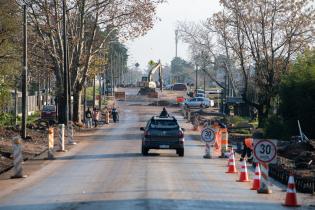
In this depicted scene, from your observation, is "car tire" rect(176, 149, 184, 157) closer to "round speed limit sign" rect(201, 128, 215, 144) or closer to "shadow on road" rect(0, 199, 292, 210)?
"round speed limit sign" rect(201, 128, 215, 144)

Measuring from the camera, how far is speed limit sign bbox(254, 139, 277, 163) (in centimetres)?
1895

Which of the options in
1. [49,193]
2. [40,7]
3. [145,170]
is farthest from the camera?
[40,7]

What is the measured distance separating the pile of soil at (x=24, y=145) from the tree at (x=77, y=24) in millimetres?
10244

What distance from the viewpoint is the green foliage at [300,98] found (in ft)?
145

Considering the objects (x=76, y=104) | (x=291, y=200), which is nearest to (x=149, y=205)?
(x=291, y=200)

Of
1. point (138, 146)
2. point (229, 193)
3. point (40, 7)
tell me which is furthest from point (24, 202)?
point (40, 7)

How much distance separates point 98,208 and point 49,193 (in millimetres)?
3623

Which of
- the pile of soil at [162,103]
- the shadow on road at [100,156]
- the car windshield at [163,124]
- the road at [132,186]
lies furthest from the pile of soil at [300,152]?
the pile of soil at [162,103]

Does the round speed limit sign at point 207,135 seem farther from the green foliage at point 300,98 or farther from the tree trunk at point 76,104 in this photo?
the tree trunk at point 76,104

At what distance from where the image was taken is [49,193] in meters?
19.3

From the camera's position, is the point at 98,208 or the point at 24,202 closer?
the point at 98,208

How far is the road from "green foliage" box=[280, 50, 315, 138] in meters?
11.8

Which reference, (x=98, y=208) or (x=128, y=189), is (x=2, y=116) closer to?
(x=128, y=189)

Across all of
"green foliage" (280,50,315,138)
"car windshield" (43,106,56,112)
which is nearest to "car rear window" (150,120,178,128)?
"green foliage" (280,50,315,138)
